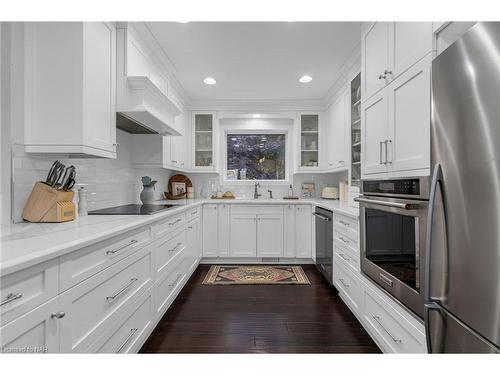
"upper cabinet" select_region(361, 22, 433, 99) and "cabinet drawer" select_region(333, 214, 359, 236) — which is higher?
"upper cabinet" select_region(361, 22, 433, 99)

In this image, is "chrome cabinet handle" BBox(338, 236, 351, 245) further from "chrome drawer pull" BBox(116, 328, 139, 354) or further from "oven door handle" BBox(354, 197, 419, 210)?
"chrome drawer pull" BBox(116, 328, 139, 354)

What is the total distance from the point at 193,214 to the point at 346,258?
1803mm

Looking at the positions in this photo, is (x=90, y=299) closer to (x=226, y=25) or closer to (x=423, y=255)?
(x=423, y=255)

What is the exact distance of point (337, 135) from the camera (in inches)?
143

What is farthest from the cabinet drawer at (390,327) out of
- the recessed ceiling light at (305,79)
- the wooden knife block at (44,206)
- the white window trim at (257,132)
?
the white window trim at (257,132)

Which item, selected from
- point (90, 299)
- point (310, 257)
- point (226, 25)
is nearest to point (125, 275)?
point (90, 299)

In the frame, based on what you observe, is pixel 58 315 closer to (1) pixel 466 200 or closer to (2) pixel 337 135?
(1) pixel 466 200

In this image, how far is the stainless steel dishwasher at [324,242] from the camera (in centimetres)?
292

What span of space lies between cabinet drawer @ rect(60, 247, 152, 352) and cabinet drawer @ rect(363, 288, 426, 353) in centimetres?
153

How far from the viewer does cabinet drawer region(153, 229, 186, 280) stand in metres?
2.02

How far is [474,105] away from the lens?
915 mm

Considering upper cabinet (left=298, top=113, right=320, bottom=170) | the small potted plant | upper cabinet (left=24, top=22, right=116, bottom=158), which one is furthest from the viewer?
upper cabinet (left=298, top=113, right=320, bottom=170)

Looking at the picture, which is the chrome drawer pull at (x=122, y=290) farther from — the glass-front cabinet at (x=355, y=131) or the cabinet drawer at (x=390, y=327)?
the glass-front cabinet at (x=355, y=131)

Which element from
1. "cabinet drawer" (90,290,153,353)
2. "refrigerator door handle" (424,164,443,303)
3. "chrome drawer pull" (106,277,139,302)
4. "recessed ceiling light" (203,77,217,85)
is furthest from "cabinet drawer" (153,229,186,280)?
"recessed ceiling light" (203,77,217,85)
